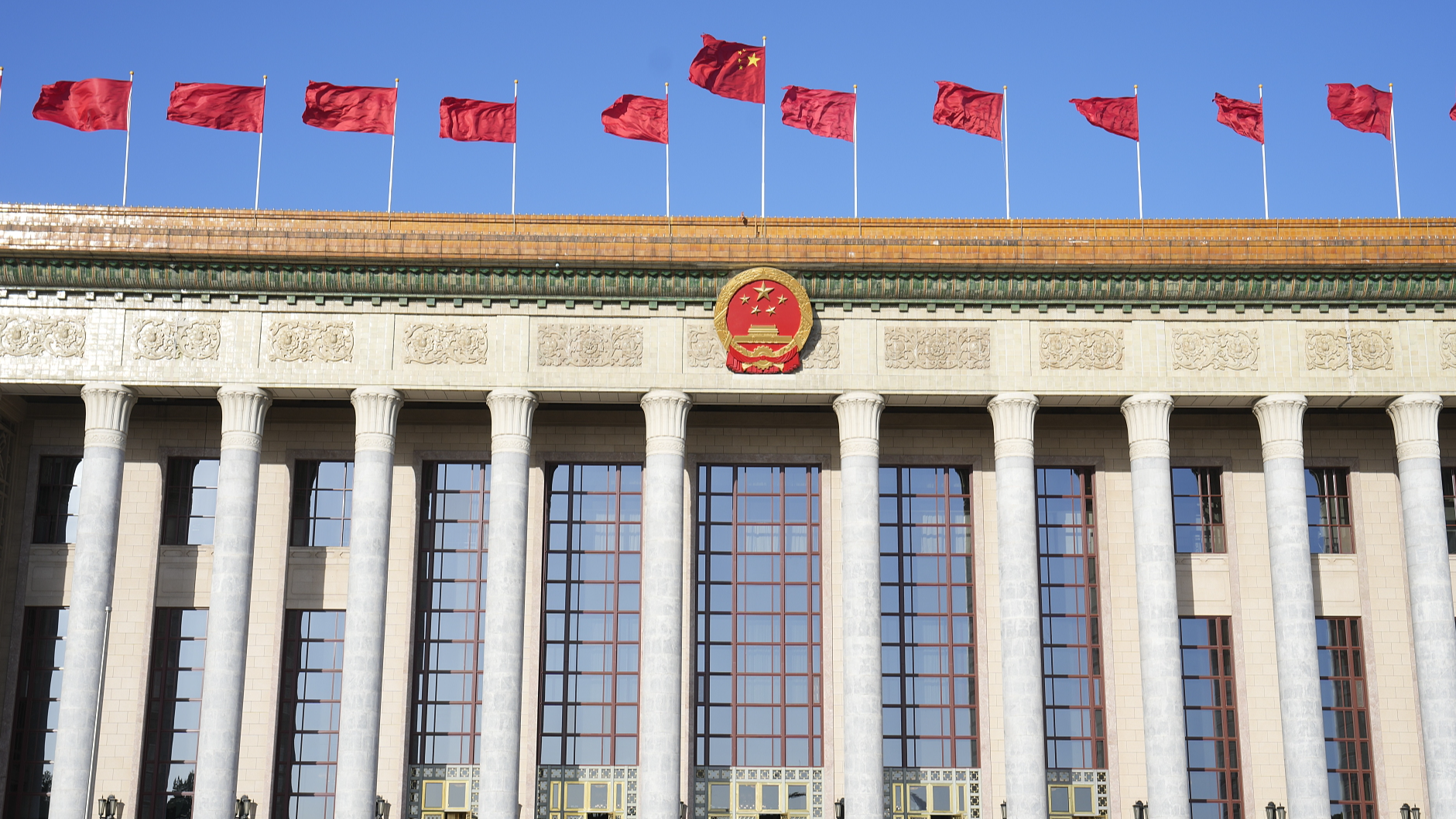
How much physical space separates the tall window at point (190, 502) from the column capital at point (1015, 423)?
18.6 meters

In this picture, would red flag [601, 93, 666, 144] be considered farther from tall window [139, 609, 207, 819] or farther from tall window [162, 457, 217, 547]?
tall window [139, 609, 207, 819]

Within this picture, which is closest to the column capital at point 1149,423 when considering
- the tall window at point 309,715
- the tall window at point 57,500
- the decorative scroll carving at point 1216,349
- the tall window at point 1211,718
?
the decorative scroll carving at point 1216,349

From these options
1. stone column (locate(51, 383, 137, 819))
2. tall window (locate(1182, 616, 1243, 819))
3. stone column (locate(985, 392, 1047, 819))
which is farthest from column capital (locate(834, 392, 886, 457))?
stone column (locate(51, 383, 137, 819))

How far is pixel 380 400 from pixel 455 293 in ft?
9.52

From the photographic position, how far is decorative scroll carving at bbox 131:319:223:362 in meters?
33.1

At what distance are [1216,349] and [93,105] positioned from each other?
26.4 metres

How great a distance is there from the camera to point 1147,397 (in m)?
33.2

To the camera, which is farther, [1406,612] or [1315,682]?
[1406,612]

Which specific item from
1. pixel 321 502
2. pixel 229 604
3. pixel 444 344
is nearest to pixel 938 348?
pixel 444 344

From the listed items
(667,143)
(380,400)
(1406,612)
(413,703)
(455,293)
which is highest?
(667,143)

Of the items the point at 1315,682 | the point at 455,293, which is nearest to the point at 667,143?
the point at 455,293

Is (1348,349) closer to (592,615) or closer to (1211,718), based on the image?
(1211,718)

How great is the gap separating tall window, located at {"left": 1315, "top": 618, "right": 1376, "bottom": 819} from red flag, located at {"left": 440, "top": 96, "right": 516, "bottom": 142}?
22.3 meters

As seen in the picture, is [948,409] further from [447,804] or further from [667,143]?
[447,804]
